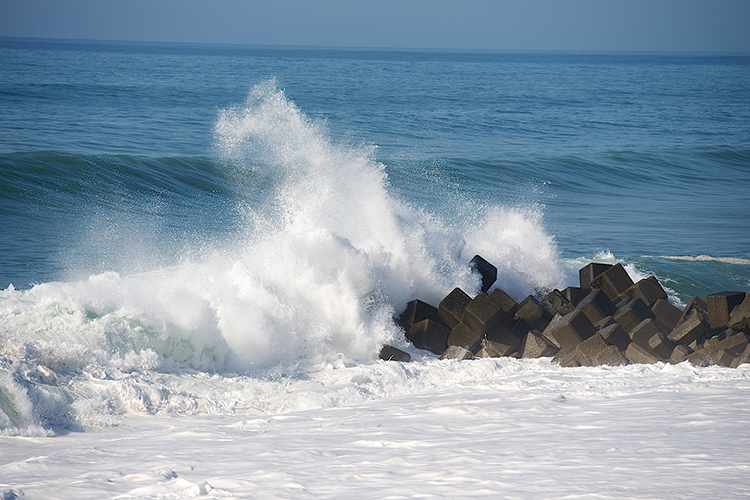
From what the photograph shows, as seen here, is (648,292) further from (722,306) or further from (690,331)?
(690,331)

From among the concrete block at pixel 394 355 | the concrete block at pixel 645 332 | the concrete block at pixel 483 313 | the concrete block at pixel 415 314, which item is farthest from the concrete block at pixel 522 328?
the concrete block at pixel 394 355

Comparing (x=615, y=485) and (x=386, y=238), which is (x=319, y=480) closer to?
(x=615, y=485)

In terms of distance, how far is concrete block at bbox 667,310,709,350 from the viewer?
6.14 meters

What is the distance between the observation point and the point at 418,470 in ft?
10.6

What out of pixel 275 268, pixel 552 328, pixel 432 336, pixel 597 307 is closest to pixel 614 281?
pixel 597 307

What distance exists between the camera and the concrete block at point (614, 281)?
754 cm

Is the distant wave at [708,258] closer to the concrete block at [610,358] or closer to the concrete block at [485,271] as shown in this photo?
the concrete block at [485,271]

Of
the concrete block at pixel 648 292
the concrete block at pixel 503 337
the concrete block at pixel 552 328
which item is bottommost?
the concrete block at pixel 503 337

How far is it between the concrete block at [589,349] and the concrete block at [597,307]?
2.73 ft

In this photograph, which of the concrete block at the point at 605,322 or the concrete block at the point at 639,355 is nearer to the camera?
the concrete block at the point at 639,355

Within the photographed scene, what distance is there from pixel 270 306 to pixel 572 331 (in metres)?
3.10

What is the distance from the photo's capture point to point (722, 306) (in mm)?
6434

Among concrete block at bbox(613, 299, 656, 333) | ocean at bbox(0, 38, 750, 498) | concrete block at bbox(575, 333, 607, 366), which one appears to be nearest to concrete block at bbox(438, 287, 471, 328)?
ocean at bbox(0, 38, 750, 498)

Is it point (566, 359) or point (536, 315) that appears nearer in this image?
point (566, 359)
